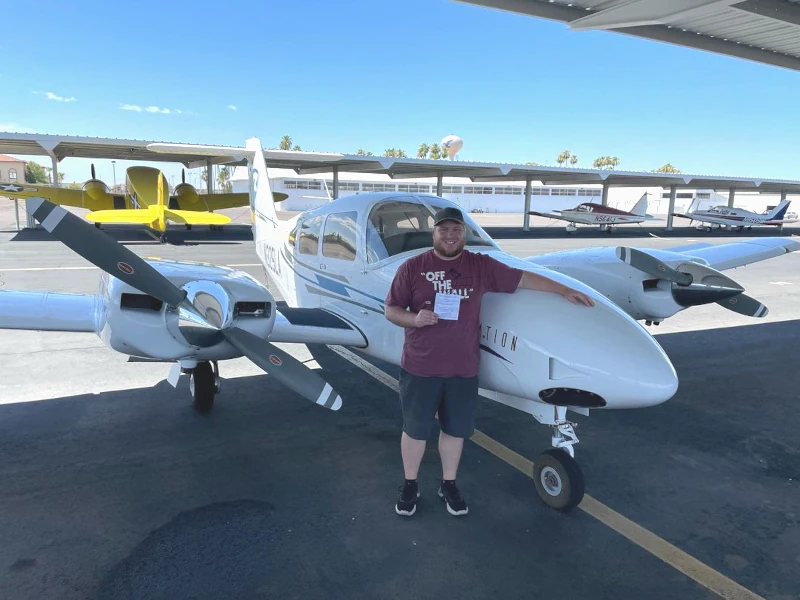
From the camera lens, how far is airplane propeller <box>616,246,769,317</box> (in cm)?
536

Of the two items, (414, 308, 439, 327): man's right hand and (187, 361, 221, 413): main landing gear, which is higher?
(414, 308, 439, 327): man's right hand

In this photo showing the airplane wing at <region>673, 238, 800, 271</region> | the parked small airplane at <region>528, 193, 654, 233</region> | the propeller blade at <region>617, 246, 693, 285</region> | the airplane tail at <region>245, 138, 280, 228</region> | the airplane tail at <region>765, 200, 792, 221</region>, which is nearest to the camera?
the propeller blade at <region>617, 246, 693, 285</region>

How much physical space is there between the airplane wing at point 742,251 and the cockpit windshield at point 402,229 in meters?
4.47

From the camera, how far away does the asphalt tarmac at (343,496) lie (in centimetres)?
310

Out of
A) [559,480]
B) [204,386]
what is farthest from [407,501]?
[204,386]

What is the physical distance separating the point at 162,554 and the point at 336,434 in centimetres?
202

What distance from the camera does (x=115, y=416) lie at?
5289 millimetres

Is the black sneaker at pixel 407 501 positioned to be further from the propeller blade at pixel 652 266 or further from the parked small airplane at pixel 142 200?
the parked small airplane at pixel 142 200

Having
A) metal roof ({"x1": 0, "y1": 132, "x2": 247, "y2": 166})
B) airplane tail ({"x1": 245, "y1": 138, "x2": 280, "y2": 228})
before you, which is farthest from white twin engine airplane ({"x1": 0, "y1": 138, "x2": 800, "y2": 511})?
metal roof ({"x1": 0, "y1": 132, "x2": 247, "y2": 166})

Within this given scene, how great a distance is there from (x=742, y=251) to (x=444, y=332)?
7.01 m

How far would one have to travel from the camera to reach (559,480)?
12.5ft

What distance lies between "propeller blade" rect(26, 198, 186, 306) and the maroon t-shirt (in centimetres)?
181

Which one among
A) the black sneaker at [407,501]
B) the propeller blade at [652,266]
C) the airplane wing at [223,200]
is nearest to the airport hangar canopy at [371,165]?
the airplane wing at [223,200]

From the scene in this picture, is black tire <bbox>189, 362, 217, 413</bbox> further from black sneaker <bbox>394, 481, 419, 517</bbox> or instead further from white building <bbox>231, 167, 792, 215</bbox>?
white building <bbox>231, 167, 792, 215</bbox>
